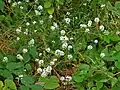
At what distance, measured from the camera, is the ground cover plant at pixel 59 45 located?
2656 mm

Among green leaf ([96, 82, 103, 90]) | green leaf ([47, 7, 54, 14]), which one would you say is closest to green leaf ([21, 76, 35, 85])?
green leaf ([96, 82, 103, 90])

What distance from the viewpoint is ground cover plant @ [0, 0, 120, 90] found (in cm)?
266

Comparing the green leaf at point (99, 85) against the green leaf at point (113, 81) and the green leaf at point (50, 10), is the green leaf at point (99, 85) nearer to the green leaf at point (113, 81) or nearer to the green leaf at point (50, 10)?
the green leaf at point (113, 81)

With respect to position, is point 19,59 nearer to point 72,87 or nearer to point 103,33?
point 72,87

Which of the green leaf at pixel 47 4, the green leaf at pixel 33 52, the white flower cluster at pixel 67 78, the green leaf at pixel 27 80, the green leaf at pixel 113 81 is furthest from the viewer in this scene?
the green leaf at pixel 47 4

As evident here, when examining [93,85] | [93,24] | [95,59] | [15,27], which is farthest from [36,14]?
[93,85]

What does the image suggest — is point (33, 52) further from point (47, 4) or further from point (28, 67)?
point (47, 4)

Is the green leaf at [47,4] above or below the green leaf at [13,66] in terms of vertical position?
above

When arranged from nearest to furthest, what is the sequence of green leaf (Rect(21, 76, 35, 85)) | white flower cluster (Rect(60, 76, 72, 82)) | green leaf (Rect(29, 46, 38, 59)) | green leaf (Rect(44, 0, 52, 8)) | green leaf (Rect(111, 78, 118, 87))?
green leaf (Rect(111, 78, 118, 87)), green leaf (Rect(21, 76, 35, 85)), white flower cluster (Rect(60, 76, 72, 82)), green leaf (Rect(29, 46, 38, 59)), green leaf (Rect(44, 0, 52, 8))

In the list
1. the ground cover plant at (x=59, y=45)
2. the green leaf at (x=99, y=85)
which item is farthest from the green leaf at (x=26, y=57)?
the green leaf at (x=99, y=85)

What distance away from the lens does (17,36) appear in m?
3.11

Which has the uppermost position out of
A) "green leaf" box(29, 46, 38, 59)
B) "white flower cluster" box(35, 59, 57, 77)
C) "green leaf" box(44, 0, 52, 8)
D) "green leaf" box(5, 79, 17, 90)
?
"green leaf" box(44, 0, 52, 8)

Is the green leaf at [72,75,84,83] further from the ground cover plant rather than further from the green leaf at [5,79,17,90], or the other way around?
the green leaf at [5,79,17,90]

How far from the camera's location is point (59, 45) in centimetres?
302
